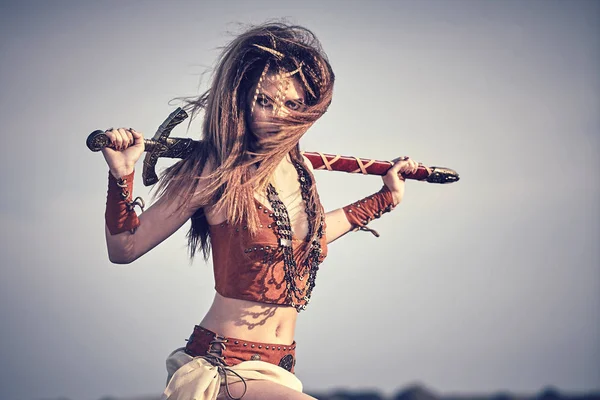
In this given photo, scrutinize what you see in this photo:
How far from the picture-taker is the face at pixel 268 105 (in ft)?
18.4

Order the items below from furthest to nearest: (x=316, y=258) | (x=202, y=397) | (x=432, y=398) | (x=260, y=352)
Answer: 1. (x=432, y=398)
2. (x=316, y=258)
3. (x=260, y=352)
4. (x=202, y=397)

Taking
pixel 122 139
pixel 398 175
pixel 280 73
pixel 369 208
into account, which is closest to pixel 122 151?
pixel 122 139

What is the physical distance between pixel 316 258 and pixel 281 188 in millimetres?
493

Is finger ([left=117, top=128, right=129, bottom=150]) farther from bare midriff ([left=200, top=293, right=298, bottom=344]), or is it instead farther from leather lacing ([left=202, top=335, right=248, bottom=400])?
leather lacing ([left=202, top=335, right=248, bottom=400])

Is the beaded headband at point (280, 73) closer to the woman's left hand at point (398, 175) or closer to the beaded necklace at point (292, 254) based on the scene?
the beaded necklace at point (292, 254)

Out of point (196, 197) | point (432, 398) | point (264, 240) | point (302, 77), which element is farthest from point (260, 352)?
point (432, 398)

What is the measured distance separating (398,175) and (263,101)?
143 cm

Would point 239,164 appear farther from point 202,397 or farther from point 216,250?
point 202,397

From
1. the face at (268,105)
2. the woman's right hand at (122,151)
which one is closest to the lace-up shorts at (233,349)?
the woman's right hand at (122,151)

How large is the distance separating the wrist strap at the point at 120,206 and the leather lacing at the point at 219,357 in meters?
0.81

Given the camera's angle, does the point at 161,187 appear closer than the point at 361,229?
Yes

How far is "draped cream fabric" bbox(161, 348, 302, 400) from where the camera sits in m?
5.02

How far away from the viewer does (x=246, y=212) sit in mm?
5406

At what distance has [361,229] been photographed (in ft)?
21.2
